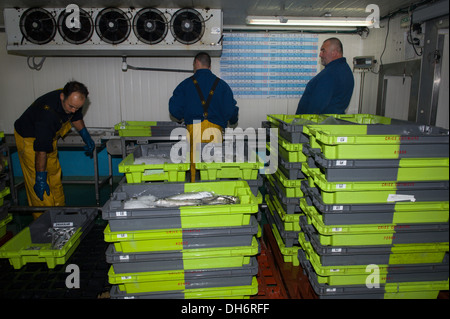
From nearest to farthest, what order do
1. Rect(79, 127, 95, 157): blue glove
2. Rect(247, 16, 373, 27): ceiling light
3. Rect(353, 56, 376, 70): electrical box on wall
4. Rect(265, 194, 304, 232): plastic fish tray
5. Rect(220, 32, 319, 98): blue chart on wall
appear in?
Rect(265, 194, 304, 232): plastic fish tray → Rect(79, 127, 95, 157): blue glove → Rect(247, 16, 373, 27): ceiling light → Rect(353, 56, 376, 70): electrical box on wall → Rect(220, 32, 319, 98): blue chart on wall

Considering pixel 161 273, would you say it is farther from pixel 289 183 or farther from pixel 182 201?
pixel 289 183

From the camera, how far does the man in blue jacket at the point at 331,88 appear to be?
3688 mm

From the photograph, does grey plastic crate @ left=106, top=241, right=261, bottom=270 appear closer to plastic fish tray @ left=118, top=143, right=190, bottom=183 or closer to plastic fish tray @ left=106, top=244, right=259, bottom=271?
plastic fish tray @ left=106, top=244, right=259, bottom=271

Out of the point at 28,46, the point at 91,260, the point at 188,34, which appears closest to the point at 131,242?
the point at 91,260

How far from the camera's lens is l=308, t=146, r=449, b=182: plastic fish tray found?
1.95m

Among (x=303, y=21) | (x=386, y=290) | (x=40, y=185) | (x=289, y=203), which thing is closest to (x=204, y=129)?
(x=289, y=203)

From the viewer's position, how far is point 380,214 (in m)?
2.05

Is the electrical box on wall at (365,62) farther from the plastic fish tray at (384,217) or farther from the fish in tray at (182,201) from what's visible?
the fish in tray at (182,201)

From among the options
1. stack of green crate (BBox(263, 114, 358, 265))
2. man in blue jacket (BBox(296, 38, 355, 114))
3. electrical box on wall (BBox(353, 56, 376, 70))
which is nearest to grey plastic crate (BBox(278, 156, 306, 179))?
stack of green crate (BBox(263, 114, 358, 265))

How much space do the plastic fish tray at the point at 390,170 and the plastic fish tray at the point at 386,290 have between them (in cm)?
77

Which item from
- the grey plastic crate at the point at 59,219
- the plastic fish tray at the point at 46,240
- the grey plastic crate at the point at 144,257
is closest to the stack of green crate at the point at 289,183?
the grey plastic crate at the point at 144,257

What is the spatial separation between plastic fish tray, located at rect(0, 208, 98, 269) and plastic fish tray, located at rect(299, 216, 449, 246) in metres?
2.26

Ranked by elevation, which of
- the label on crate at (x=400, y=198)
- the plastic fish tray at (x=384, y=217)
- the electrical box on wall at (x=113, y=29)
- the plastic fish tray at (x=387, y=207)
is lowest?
the plastic fish tray at (x=384, y=217)

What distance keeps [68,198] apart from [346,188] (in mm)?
4663
